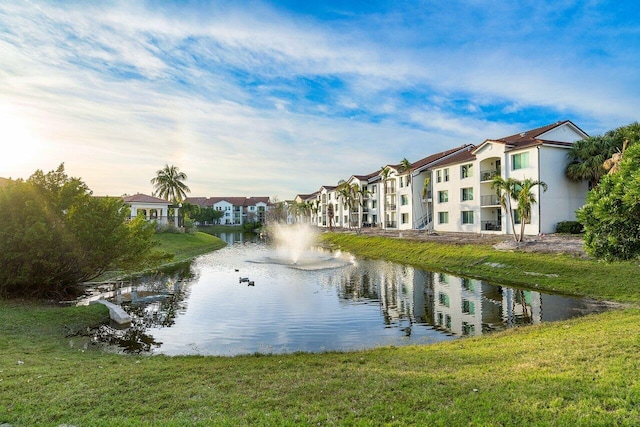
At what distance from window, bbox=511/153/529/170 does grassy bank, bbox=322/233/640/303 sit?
11.3 metres

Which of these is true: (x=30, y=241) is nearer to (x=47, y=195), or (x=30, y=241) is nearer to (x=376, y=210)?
(x=47, y=195)

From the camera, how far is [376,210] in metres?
76.8

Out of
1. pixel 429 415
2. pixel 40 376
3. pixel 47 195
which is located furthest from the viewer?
pixel 47 195

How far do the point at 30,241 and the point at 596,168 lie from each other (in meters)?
42.3

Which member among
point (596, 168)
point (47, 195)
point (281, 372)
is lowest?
point (281, 372)

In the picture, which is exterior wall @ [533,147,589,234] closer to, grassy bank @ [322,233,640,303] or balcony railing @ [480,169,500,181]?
balcony railing @ [480,169,500,181]

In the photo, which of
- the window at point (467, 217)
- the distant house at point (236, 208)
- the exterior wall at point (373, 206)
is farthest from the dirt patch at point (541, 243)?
the distant house at point (236, 208)

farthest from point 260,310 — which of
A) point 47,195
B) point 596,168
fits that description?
point 596,168

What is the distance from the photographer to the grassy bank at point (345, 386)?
237 inches

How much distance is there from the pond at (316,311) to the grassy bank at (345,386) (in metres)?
3.19

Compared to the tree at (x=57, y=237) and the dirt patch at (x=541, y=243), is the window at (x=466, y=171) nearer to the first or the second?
the dirt patch at (x=541, y=243)

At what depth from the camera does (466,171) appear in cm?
4831

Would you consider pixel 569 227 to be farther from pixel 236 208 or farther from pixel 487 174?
pixel 236 208

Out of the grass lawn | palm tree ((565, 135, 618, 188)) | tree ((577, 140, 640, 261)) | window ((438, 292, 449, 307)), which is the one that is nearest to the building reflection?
window ((438, 292, 449, 307))
